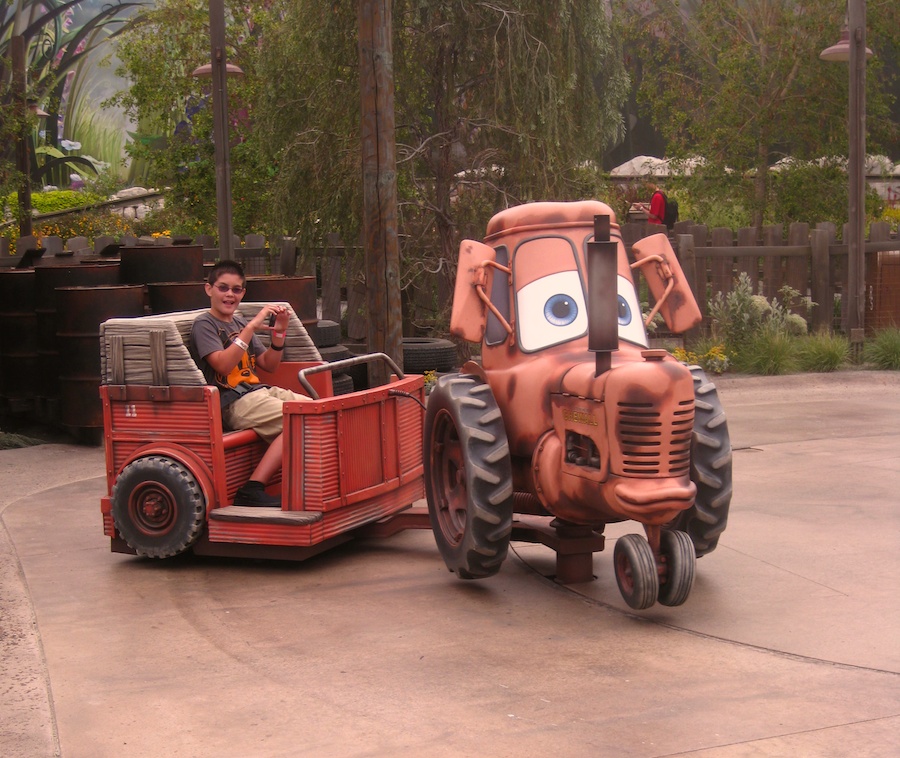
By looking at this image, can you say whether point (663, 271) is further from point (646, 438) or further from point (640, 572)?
point (640, 572)

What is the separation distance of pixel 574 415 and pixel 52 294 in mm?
6855

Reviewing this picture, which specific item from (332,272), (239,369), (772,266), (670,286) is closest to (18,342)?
(239,369)

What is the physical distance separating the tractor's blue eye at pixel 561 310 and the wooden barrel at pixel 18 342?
6.76m

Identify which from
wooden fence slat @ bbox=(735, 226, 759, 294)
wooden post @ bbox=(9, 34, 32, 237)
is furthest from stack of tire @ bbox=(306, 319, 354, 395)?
wooden post @ bbox=(9, 34, 32, 237)

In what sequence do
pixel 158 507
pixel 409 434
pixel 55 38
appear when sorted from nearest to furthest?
pixel 158 507
pixel 409 434
pixel 55 38

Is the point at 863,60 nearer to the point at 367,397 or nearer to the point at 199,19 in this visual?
the point at 367,397

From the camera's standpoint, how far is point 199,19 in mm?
22906

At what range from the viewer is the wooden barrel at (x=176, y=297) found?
34.4ft

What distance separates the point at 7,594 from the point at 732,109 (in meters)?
17.8

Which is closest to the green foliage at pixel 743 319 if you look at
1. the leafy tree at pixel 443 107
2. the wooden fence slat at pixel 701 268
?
the wooden fence slat at pixel 701 268

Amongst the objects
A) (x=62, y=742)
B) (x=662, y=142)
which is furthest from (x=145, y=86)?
(x=62, y=742)

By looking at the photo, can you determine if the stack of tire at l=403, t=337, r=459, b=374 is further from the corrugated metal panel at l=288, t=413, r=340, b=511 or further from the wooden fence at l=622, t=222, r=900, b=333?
the corrugated metal panel at l=288, t=413, r=340, b=511

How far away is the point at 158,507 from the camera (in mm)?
6660

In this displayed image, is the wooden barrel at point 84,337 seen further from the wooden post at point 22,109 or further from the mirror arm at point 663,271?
the wooden post at point 22,109
